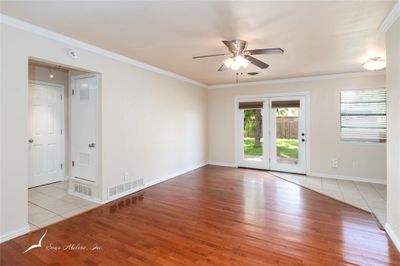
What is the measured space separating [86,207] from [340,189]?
4.64 metres

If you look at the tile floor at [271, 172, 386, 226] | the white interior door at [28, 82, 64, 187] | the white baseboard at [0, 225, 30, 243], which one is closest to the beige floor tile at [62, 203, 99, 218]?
the white baseboard at [0, 225, 30, 243]

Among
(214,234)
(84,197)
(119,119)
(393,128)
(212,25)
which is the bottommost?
(214,234)

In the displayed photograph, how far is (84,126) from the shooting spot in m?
3.92

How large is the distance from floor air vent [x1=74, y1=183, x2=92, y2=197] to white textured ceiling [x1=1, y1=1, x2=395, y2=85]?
2368 millimetres

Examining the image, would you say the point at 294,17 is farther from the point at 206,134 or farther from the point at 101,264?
the point at 206,134

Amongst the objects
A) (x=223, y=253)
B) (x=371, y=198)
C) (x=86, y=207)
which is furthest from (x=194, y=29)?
(x=371, y=198)

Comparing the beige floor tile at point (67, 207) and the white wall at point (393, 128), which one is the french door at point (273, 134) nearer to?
the white wall at point (393, 128)

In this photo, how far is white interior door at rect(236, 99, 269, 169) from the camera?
20.2 feet

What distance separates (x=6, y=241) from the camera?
2.49 m

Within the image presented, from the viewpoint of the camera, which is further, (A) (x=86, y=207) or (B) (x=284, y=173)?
(B) (x=284, y=173)

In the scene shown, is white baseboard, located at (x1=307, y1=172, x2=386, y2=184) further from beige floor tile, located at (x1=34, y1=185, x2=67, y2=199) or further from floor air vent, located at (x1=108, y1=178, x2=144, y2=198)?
beige floor tile, located at (x1=34, y1=185, x2=67, y2=199)

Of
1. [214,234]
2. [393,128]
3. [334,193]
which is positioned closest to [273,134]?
[334,193]

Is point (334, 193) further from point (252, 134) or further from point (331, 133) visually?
point (252, 134)

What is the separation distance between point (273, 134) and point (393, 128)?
3563mm
